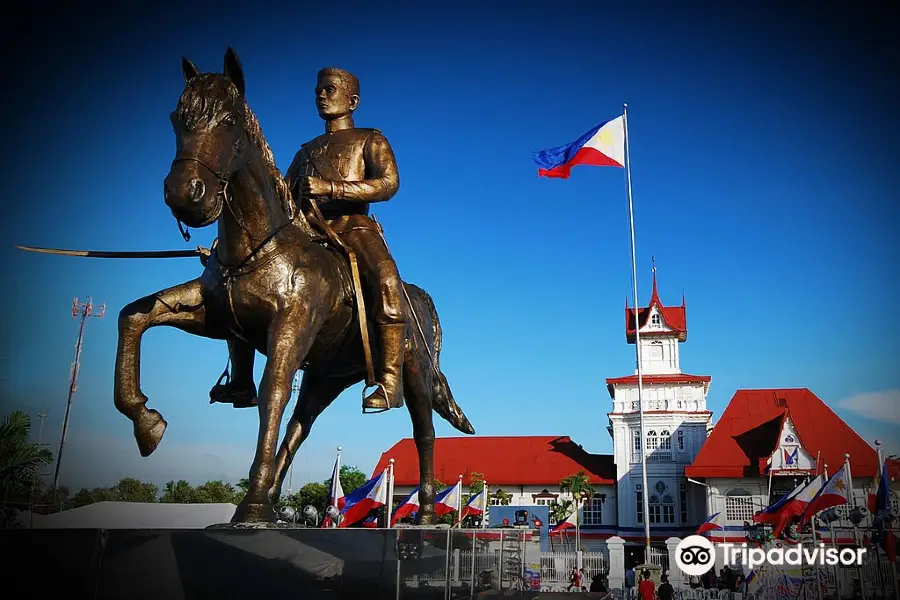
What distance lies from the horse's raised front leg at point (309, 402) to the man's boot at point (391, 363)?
92 centimetres

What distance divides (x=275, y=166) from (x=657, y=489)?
179 ft

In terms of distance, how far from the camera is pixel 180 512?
6738 millimetres

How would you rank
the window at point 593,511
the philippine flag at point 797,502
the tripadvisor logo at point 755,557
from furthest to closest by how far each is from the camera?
the window at point 593,511, the philippine flag at point 797,502, the tripadvisor logo at point 755,557

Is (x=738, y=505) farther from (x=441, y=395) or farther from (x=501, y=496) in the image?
(x=441, y=395)

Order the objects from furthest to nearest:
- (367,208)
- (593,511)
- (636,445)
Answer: (593,511) < (636,445) < (367,208)

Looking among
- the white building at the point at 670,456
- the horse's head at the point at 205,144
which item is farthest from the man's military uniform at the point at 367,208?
the white building at the point at 670,456

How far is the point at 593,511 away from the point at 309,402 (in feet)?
184

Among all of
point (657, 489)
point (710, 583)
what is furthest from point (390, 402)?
point (657, 489)

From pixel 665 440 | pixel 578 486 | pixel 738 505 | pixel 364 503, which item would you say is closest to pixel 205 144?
A: pixel 364 503

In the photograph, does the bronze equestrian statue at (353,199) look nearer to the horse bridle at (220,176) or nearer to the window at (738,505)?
the horse bridle at (220,176)

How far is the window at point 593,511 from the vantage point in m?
57.7

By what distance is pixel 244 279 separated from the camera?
4855mm

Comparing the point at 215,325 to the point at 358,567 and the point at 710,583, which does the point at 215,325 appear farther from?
the point at 710,583

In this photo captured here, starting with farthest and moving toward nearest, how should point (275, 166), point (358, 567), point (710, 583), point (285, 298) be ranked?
point (710, 583) → point (275, 166) → point (285, 298) → point (358, 567)
